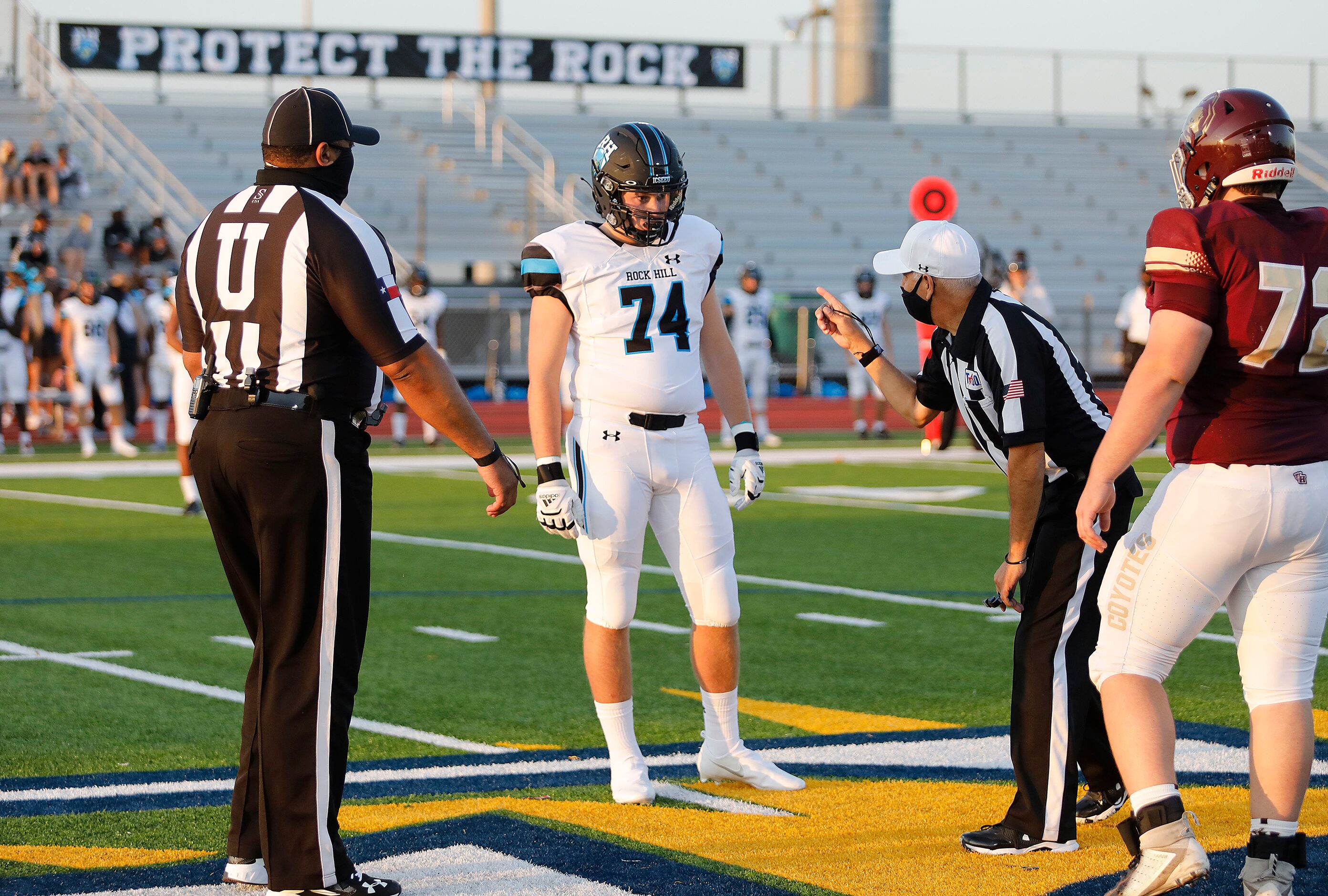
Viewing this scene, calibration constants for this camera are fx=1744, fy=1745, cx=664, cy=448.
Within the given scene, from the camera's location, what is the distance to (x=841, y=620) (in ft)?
28.2

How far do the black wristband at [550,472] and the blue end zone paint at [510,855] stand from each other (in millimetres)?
969

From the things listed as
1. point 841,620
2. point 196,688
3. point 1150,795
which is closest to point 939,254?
point 1150,795

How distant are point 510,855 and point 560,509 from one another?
3.46 ft

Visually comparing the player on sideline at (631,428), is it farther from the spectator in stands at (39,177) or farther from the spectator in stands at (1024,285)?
the spectator in stands at (39,177)

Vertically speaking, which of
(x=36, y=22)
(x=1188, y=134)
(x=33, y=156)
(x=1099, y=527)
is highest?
(x=36, y=22)

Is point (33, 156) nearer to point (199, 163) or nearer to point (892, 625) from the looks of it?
point (199, 163)

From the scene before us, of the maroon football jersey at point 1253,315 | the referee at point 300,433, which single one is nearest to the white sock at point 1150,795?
the maroon football jersey at point 1253,315

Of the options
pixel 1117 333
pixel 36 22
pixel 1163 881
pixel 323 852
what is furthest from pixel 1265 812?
pixel 36 22

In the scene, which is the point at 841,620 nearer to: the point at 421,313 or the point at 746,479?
the point at 746,479

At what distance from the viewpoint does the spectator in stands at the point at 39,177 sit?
2639 centimetres

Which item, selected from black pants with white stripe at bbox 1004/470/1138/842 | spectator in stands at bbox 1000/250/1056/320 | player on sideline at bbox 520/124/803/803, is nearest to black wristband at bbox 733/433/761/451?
player on sideline at bbox 520/124/803/803

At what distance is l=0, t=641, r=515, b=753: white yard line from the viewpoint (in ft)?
19.4

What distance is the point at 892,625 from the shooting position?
27.5 ft

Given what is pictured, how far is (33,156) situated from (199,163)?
14.1 ft
